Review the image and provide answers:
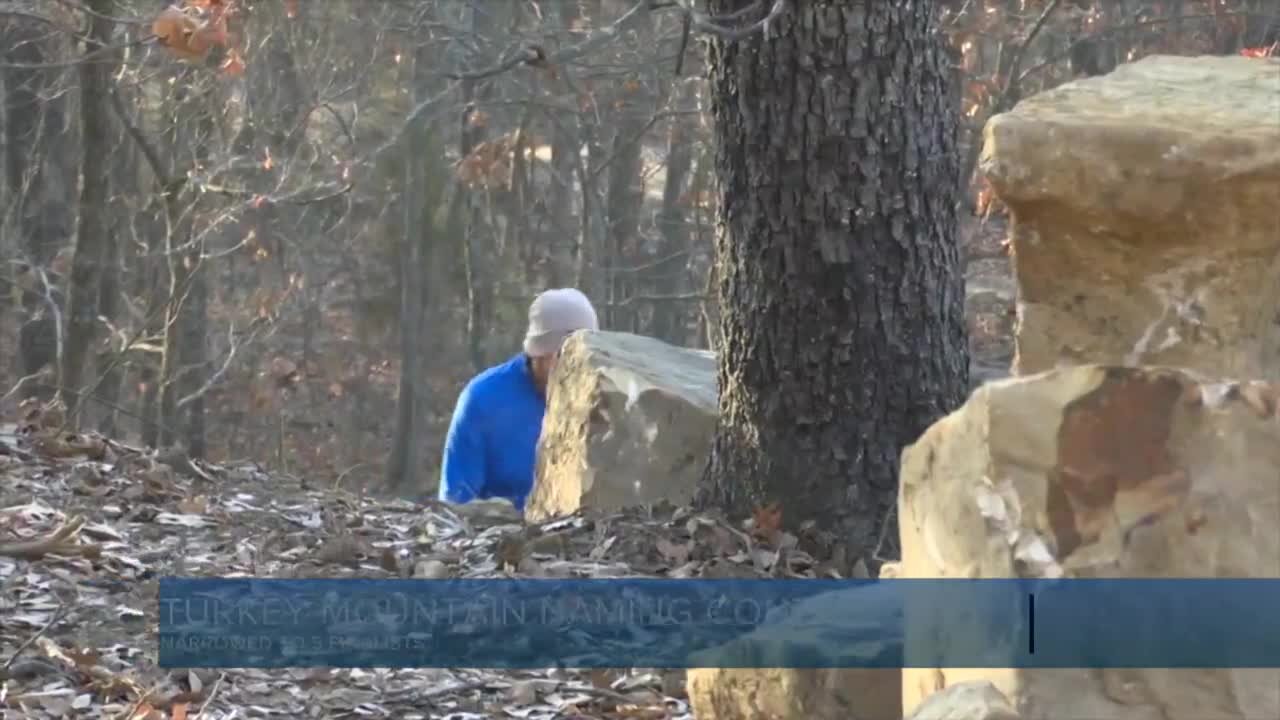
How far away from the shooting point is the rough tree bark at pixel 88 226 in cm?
1075

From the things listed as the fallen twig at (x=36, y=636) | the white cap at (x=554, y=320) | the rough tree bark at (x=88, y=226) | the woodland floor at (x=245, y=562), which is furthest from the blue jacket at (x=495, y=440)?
the rough tree bark at (x=88, y=226)

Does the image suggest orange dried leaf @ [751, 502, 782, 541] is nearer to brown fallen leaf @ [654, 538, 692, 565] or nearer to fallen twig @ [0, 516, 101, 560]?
brown fallen leaf @ [654, 538, 692, 565]

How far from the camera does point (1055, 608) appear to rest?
2.29m

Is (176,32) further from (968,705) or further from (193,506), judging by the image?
(968,705)

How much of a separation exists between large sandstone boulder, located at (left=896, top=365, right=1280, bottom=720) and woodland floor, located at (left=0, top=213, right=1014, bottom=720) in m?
1.55

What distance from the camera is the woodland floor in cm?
370

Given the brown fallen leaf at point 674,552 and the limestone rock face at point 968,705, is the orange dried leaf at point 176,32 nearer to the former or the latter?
the brown fallen leaf at point 674,552

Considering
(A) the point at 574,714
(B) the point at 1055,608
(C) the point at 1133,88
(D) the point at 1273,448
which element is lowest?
(A) the point at 574,714

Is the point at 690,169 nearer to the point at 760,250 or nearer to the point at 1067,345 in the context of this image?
the point at 760,250

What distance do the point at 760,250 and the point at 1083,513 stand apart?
2466mm

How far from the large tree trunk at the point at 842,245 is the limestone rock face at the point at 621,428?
3.07 feet

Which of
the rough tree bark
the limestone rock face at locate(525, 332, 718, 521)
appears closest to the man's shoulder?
the limestone rock face at locate(525, 332, 718, 521)

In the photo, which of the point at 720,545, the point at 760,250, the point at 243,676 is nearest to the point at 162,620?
the point at 243,676

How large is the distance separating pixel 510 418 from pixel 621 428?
47.2 inches
